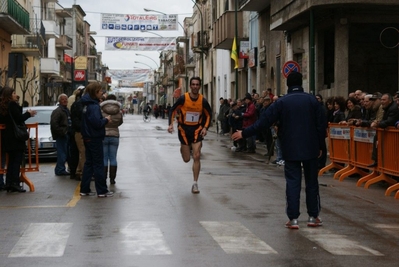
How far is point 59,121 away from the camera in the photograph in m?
17.7

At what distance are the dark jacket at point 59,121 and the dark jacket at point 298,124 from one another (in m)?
7.85

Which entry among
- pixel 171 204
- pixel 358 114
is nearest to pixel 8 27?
pixel 358 114

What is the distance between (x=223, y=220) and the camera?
1093 centimetres

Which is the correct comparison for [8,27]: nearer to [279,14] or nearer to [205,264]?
[279,14]

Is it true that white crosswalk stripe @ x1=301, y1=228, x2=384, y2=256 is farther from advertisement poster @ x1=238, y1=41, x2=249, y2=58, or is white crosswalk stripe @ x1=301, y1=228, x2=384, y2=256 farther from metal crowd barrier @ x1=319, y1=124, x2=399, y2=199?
advertisement poster @ x1=238, y1=41, x2=249, y2=58

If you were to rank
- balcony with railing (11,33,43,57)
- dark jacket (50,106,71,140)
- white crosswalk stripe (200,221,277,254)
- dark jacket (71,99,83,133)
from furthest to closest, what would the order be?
balcony with railing (11,33,43,57), dark jacket (50,106,71,140), dark jacket (71,99,83,133), white crosswalk stripe (200,221,277,254)

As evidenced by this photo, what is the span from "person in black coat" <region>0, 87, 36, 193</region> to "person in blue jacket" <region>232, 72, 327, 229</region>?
5229 mm

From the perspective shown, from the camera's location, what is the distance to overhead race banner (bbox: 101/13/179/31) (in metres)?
56.2

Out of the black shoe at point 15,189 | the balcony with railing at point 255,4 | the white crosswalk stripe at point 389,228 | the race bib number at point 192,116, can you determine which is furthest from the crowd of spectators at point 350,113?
the balcony with railing at point 255,4

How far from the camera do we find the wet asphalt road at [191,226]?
8.31 metres

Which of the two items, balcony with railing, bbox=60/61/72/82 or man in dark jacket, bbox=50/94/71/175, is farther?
balcony with railing, bbox=60/61/72/82

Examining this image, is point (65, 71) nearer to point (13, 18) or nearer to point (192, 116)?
point (13, 18)

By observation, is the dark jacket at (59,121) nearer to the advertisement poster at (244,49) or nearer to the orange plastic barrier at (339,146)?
the orange plastic barrier at (339,146)

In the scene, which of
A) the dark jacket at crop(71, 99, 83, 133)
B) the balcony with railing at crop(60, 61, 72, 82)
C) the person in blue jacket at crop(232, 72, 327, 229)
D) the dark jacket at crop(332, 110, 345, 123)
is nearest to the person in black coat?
the dark jacket at crop(71, 99, 83, 133)
